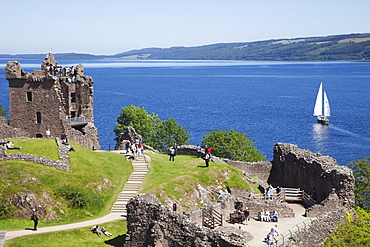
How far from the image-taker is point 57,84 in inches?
2643

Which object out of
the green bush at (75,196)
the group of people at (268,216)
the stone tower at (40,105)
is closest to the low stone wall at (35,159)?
the green bush at (75,196)

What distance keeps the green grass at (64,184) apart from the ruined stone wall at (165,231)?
8.87 m

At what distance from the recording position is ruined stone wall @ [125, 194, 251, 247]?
111ft

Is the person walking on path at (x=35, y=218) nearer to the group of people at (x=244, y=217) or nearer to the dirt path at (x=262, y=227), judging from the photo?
the dirt path at (x=262, y=227)

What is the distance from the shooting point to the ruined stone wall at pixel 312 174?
154 feet

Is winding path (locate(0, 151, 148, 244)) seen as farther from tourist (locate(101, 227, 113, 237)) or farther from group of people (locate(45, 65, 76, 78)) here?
group of people (locate(45, 65, 76, 78))

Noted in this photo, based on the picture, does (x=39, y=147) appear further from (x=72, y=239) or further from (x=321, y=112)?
(x=321, y=112)

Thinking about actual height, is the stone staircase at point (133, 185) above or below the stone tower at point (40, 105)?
below

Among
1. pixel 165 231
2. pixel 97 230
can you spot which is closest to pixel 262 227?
pixel 165 231

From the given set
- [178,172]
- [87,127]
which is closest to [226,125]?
[87,127]

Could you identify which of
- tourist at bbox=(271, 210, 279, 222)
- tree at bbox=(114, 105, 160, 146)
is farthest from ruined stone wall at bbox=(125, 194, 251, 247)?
tree at bbox=(114, 105, 160, 146)

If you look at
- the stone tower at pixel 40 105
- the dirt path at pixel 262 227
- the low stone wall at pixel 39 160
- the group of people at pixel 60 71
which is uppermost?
the group of people at pixel 60 71

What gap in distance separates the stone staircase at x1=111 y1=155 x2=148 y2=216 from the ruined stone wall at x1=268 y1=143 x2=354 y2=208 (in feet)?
56.0

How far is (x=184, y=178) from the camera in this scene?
2015 inches
